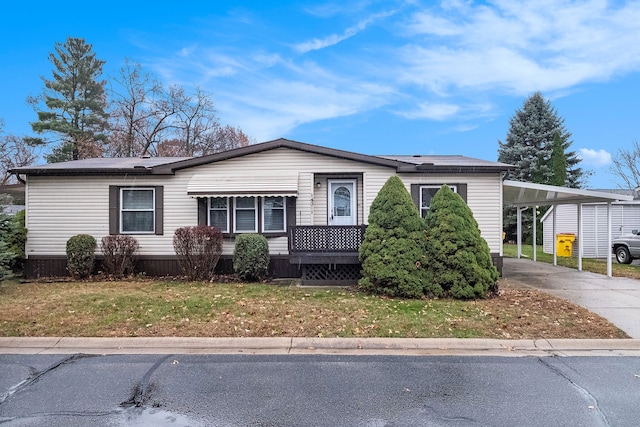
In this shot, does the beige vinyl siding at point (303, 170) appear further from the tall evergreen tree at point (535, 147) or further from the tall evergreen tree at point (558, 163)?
the tall evergreen tree at point (535, 147)

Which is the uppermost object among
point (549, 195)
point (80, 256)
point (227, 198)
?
point (549, 195)

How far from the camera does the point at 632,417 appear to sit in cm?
340

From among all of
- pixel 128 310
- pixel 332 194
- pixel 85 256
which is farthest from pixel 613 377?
pixel 85 256

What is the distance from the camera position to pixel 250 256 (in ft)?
33.1

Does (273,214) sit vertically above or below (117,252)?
above

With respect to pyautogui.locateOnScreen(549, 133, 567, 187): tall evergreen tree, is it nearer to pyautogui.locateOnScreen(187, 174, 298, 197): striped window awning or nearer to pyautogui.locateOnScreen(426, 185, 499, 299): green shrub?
pyautogui.locateOnScreen(426, 185, 499, 299): green shrub

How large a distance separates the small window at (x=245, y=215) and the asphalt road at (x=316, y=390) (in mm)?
6551

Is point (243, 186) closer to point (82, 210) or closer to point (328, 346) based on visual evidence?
point (82, 210)

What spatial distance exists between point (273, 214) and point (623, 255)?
14175 mm

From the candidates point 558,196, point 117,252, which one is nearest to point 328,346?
point 117,252

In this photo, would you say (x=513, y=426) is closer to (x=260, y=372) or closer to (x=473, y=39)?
(x=260, y=372)

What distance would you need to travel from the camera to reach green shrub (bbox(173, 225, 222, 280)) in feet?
33.7

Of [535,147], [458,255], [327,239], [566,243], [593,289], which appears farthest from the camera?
[535,147]

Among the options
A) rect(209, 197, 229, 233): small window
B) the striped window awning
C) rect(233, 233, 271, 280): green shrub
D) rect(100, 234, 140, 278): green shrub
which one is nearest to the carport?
the striped window awning
